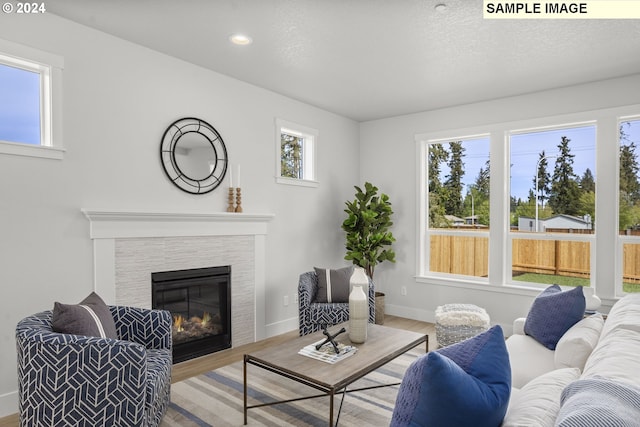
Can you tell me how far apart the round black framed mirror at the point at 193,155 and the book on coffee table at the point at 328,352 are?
1.89 m

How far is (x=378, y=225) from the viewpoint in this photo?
198 inches

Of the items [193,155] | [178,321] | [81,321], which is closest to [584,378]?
[81,321]

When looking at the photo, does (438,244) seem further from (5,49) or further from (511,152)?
(5,49)

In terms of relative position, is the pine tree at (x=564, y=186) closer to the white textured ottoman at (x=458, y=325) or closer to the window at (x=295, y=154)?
the white textured ottoman at (x=458, y=325)

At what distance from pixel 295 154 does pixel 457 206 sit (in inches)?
84.4

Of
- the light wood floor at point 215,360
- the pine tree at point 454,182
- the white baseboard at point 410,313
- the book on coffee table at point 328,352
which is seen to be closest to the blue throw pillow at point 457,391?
the book on coffee table at point 328,352

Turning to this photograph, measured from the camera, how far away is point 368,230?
496 cm

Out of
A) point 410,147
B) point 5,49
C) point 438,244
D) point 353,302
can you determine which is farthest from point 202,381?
point 410,147

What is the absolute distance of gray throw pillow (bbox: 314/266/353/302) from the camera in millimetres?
4094

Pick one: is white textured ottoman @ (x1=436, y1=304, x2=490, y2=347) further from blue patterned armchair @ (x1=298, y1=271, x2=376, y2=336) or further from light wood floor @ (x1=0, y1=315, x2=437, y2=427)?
blue patterned armchair @ (x1=298, y1=271, x2=376, y2=336)

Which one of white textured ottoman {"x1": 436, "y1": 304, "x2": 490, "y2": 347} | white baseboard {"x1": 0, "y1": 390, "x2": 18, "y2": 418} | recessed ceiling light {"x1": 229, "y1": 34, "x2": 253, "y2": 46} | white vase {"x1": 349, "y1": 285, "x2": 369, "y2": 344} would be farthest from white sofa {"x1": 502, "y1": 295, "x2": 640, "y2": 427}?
white baseboard {"x1": 0, "y1": 390, "x2": 18, "y2": 418}

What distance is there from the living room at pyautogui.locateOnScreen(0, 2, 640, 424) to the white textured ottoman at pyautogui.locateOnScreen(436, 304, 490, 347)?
92cm

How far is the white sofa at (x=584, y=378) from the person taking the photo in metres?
0.96

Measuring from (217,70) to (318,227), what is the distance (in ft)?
7.32
